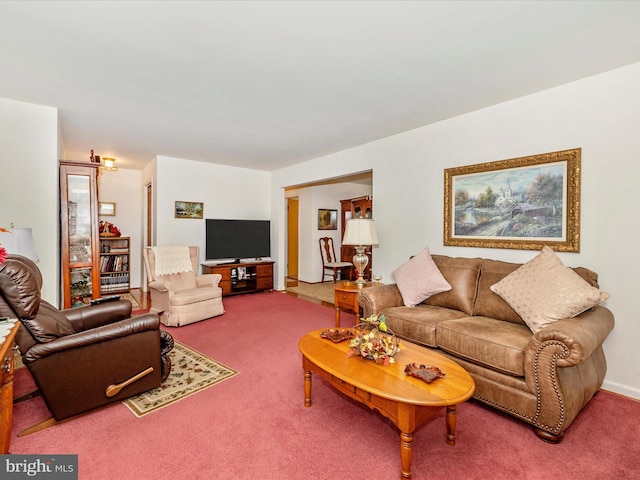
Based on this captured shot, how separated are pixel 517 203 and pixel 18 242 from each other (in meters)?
4.28

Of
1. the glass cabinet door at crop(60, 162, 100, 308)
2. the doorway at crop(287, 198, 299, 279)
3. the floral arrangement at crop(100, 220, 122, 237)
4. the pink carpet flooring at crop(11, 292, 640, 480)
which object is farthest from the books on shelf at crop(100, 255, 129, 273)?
the pink carpet flooring at crop(11, 292, 640, 480)

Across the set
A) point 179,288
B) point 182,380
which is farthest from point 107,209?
point 182,380

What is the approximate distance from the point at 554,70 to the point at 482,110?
0.79m

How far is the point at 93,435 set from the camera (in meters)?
1.91

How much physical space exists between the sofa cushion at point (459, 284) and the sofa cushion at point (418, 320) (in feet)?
0.26

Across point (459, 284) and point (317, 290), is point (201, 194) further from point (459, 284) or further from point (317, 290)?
point (459, 284)

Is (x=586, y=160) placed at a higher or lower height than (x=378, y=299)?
higher

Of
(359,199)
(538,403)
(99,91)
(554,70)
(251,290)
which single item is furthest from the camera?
(359,199)

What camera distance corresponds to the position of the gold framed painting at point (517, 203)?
2.67 metres

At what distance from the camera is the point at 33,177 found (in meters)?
3.11

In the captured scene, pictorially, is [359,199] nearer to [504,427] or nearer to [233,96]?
[233,96]

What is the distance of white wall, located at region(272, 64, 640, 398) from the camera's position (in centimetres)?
239

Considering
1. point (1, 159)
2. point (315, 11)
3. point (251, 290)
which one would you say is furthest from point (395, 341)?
point (251, 290)

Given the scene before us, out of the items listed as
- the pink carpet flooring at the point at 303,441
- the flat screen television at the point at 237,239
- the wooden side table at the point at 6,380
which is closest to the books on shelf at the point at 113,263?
the flat screen television at the point at 237,239
